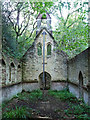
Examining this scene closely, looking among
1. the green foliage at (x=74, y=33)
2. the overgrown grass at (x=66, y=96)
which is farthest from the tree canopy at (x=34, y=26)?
the overgrown grass at (x=66, y=96)

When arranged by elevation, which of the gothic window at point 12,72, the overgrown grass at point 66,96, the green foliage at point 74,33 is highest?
the green foliage at point 74,33

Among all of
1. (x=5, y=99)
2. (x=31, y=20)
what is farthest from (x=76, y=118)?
(x=31, y=20)

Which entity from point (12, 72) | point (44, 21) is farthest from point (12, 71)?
point (44, 21)

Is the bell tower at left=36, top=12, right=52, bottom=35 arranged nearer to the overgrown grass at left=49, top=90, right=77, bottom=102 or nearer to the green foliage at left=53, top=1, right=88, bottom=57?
the green foliage at left=53, top=1, right=88, bottom=57

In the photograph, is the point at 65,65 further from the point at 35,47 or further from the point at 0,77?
the point at 0,77

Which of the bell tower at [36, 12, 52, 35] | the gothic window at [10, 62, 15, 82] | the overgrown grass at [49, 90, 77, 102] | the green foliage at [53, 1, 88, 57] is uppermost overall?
the bell tower at [36, 12, 52, 35]

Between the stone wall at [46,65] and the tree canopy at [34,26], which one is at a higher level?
the tree canopy at [34,26]

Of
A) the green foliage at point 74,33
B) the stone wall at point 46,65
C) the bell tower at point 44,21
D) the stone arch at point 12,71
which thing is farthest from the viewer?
the bell tower at point 44,21

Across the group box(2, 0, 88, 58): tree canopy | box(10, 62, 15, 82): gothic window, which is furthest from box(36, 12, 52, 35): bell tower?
box(10, 62, 15, 82): gothic window

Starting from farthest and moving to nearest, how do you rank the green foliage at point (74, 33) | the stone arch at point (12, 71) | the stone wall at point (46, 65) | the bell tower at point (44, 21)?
the bell tower at point (44, 21) → the stone wall at point (46, 65) → the stone arch at point (12, 71) → the green foliage at point (74, 33)

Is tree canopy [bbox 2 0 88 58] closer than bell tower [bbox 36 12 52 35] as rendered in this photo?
Yes

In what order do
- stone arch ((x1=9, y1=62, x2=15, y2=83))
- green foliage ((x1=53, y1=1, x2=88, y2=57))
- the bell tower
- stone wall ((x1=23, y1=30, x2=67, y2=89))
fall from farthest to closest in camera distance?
the bell tower
stone wall ((x1=23, y1=30, x2=67, y2=89))
stone arch ((x1=9, y1=62, x2=15, y2=83))
green foliage ((x1=53, y1=1, x2=88, y2=57))

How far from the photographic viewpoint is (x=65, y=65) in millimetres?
12836

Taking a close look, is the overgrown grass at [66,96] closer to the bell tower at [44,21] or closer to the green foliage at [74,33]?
the green foliage at [74,33]
